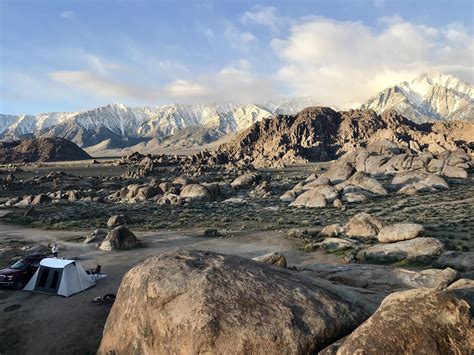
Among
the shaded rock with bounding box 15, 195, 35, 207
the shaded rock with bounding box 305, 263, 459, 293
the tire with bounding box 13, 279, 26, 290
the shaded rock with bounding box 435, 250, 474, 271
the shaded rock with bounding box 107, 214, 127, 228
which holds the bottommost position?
the shaded rock with bounding box 15, 195, 35, 207

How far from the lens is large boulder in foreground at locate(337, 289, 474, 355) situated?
26.3 feet

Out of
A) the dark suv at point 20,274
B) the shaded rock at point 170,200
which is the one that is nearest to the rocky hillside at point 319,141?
the shaded rock at point 170,200

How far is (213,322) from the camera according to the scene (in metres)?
10.3

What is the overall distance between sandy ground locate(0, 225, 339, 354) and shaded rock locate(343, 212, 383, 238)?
5087 millimetres

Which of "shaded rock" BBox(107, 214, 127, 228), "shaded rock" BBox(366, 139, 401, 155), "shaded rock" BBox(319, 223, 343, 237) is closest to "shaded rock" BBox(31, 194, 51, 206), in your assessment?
"shaded rock" BBox(107, 214, 127, 228)

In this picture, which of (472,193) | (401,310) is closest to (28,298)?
(401,310)

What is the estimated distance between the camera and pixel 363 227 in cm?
3192

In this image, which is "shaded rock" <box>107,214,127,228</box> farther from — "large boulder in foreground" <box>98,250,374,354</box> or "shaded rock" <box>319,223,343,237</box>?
"large boulder in foreground" <box>98,250,374,354</box>

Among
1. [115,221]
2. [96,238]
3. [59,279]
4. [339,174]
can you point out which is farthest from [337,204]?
[59,279]

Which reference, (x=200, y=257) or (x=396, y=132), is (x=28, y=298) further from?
(x=396, y=132)

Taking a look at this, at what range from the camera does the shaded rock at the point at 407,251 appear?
23556 millimetres

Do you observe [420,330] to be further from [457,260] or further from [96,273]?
[96,273]

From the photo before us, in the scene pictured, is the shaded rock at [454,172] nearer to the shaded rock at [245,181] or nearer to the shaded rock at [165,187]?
the shaded rock at [245,181]

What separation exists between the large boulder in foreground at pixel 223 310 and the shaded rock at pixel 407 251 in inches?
503
